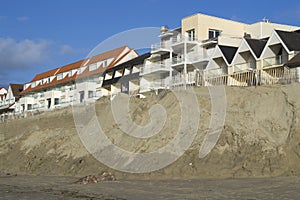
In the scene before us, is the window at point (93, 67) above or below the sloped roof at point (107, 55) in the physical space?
below

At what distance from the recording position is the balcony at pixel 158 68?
59.8 metres

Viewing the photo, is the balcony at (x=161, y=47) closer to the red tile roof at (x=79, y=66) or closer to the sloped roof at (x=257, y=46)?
the sloped roof at (x=257, y=46)

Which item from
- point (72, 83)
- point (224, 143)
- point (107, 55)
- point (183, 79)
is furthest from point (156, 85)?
point (224, 143)

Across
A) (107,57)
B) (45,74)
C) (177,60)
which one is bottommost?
(177,60)

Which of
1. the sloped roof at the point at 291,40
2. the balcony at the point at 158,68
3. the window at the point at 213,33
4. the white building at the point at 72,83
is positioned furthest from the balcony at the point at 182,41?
the white building at the point at 72,83

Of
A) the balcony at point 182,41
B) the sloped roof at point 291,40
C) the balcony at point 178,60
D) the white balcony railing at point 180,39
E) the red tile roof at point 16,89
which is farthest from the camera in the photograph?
the red tile roof at point 16,89

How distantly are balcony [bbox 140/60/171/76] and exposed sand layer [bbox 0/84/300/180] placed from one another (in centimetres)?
1538

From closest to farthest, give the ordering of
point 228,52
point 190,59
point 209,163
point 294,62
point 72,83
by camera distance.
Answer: point 209,163
point 294,62
point 228,52
point 190,59
point 72,83

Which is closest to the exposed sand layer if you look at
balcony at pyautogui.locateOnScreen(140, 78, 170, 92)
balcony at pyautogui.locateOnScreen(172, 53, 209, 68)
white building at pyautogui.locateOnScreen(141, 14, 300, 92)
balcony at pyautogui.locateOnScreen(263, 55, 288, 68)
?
balcony at pyautogui.locateOnScreen(263, 55, 288, 68)

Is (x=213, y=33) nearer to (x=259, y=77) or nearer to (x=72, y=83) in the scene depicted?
(x=259, y=77)

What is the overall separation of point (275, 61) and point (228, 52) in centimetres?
802

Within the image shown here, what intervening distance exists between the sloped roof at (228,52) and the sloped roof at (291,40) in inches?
248

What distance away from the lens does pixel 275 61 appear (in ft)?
146

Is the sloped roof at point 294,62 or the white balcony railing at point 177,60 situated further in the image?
the white balcony railing at point 177,60
